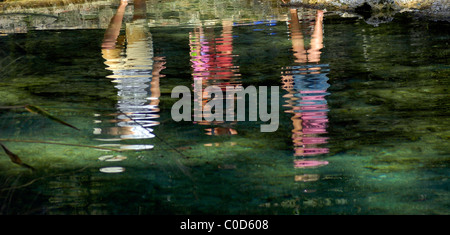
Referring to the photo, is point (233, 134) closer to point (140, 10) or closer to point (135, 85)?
point (135, 85)

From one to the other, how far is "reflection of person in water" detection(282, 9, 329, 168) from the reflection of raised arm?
217 cm

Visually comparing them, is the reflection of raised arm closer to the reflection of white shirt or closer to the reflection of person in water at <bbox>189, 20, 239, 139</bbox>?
the reflection of white shirt

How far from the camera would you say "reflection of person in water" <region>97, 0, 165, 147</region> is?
4.09 meters

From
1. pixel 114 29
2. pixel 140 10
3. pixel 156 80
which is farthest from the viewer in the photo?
pixel 140 10

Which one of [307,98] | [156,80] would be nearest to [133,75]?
[156,80]

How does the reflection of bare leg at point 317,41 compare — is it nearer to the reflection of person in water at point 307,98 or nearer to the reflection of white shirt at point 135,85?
the reflection of person in water at point 307,98

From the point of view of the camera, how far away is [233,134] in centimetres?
388

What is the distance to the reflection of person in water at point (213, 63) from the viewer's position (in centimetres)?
413

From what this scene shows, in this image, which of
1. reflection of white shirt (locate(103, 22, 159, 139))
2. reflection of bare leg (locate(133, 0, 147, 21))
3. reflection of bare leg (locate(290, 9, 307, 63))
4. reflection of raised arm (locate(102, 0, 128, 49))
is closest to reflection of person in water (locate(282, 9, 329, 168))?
reflection of bare leg (locate(290, 9, 307, 63))

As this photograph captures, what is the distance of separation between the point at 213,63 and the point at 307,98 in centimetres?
175

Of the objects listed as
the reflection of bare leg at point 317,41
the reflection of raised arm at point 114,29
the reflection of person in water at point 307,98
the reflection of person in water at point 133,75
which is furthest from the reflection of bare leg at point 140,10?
the reflection of person in water at point 307,98

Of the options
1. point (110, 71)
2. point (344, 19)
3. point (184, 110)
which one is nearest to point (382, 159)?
point (184, 110)
